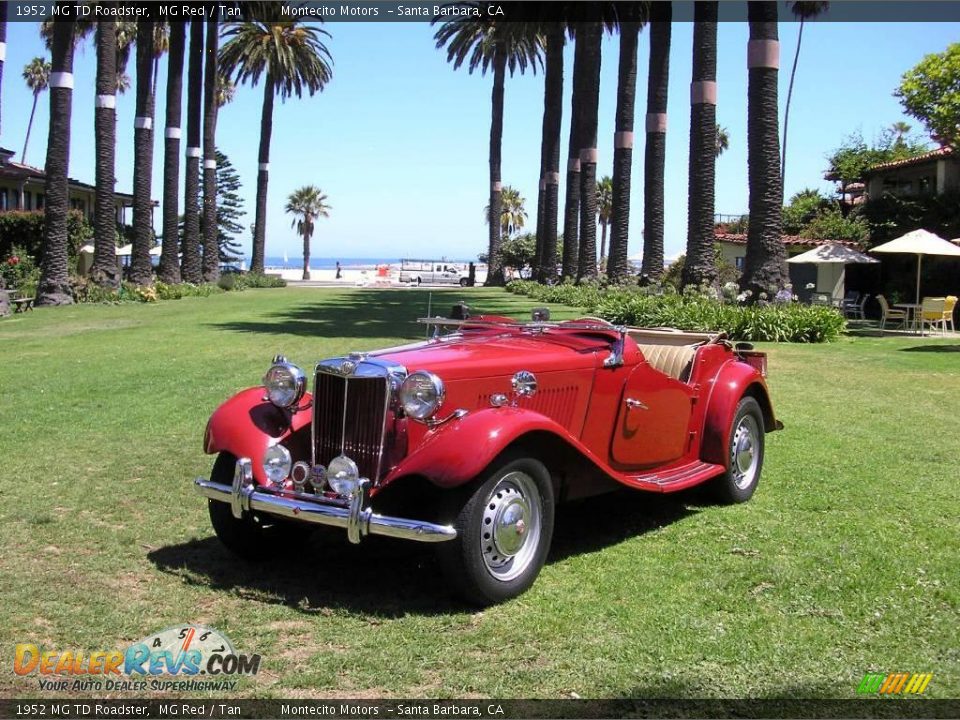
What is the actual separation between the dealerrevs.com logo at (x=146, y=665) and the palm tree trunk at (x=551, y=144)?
3341 cm

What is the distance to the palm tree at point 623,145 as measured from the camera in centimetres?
2872

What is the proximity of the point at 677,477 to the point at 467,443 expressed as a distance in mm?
1959

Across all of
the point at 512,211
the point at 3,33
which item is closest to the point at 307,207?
the point at 512,211

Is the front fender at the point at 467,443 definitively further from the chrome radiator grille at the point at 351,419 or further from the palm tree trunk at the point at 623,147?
the palm tree trunk at the point at 623,147

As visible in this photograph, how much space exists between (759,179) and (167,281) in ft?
81.2

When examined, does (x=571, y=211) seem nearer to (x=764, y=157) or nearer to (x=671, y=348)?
(x=764, y=157)

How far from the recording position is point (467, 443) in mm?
4387

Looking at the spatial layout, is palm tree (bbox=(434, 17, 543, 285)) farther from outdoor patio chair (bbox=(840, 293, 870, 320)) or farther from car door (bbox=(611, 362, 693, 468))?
car door (bbox=(611, 362, 693, 468))

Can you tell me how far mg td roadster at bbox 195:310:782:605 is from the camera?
439 centimetres

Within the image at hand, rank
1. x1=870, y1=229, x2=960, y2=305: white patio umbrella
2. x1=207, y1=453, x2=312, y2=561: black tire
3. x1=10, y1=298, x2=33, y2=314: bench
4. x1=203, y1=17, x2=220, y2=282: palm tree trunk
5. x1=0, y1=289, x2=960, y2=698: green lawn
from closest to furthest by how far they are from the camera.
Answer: x1=0, y1=289, x2=960, y2=698: green lawn, x1=207, y1=453, x2=312, y2=561: black tire, x1=870, y1=229, x2=960, y2=305: white patio umbrella, x1=10, y1=298, x2=33, y2=314: bench, x1=203, y1=17, x2=220, y2=282: palm tree trunk

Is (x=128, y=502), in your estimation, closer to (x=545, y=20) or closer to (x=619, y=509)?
(x=619, y=509)

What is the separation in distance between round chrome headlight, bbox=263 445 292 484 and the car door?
77.2 inches

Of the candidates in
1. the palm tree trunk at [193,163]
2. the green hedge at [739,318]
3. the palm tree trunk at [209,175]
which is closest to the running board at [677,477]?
the green hedge at [739,318]

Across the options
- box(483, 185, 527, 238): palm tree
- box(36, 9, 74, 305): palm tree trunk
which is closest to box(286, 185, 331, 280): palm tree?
box(483, 185, 527, 238): palm tree
